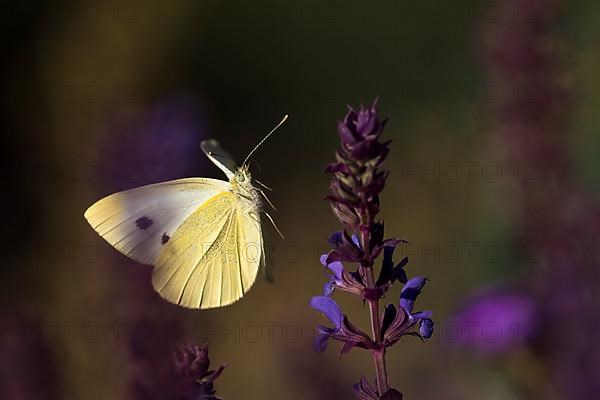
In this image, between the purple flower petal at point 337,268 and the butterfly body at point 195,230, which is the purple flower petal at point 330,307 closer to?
the purple flower petal at point 337,268

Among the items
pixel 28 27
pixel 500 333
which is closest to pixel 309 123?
pixel 28 27

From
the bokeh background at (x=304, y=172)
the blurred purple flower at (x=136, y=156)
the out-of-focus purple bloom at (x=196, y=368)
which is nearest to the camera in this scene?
the out-of-focus purple bloom at (x=196, y=368)

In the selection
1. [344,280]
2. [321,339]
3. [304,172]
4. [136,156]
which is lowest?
[321,339]

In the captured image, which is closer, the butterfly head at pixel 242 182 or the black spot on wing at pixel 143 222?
the black spot on wing at pixel 143 222

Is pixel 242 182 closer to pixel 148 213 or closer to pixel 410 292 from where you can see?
pixel 148 213

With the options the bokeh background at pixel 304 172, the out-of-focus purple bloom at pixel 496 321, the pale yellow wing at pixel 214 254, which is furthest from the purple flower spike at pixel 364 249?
the out-of-focus purple bloom at pixel 496 321

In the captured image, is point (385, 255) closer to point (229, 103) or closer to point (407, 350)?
point (407, 350)

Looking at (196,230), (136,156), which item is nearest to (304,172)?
(196,230)
